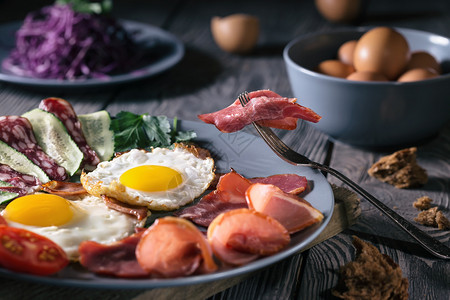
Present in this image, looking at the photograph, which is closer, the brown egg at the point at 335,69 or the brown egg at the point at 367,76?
the brown egg at the point at 367,76

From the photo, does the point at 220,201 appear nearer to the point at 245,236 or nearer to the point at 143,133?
the point at 245,236

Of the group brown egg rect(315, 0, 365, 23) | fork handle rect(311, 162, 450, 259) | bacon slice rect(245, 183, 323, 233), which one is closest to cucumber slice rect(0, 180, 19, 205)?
bacon slice rect(245, 183, 323, 233)

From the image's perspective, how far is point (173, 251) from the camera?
1304 mm

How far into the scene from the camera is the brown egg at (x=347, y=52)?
2.59 m

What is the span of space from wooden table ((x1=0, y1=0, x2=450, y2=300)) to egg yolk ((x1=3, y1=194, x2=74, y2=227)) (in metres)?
0.18

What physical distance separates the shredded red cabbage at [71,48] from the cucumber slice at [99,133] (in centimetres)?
97

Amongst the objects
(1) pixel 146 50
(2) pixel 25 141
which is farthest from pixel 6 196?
(1) pixel 146 50

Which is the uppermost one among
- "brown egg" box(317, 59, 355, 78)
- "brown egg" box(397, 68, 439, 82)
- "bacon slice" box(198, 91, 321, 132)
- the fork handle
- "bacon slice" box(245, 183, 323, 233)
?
"bacon slice" box(198, 91, 321, 132)

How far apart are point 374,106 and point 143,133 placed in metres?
0.90

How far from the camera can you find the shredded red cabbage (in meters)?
3.15

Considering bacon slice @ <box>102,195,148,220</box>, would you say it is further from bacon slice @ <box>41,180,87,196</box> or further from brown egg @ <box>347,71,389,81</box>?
brown egg @ <box>347,71,389,81</box>

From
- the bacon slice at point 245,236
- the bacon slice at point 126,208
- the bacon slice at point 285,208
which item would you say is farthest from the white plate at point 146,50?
the bacon slice at point 245,236

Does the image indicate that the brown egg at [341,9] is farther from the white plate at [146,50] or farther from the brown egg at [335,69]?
the brown egg at [335,69]

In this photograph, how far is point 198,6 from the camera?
4613 mm
